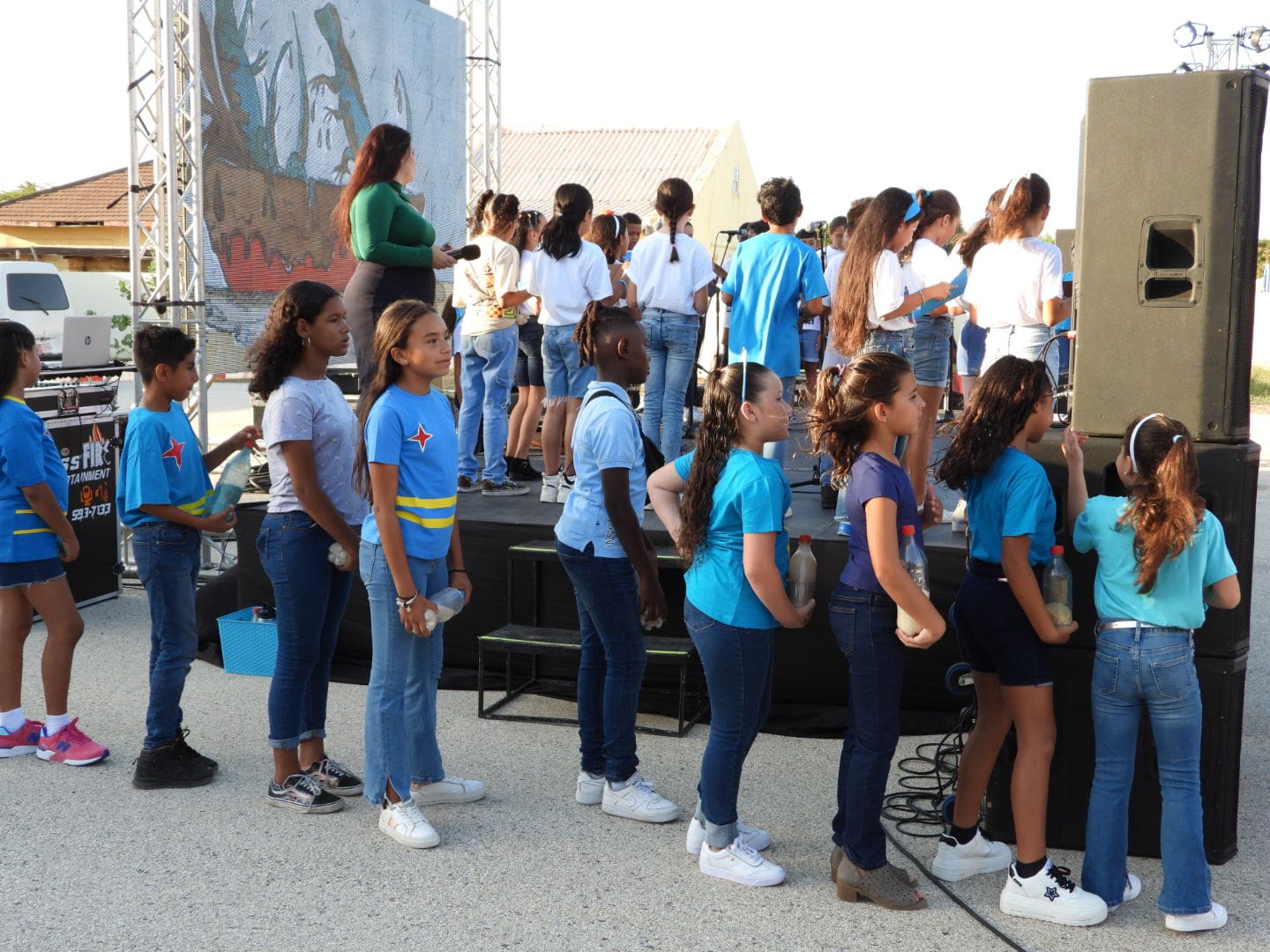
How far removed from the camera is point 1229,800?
353 cm

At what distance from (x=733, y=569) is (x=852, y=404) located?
1.81 ft

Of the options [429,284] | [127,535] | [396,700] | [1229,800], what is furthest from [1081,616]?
[127,535]

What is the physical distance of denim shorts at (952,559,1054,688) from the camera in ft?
Result: 10.6

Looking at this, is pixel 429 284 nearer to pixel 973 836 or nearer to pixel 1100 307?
pixel 1100 307

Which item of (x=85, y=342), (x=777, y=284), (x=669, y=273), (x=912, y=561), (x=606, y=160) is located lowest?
(x=912, y=561)

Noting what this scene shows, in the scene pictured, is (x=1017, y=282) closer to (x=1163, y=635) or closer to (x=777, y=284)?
(x=777, y=284)

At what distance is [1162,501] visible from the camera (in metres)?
3.04

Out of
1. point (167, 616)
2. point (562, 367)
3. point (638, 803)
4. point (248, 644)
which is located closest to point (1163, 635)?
point (638, 803)

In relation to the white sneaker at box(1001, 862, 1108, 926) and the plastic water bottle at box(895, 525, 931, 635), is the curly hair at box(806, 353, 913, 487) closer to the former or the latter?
the plastic water bottle at box(895, 525, 931, 635)

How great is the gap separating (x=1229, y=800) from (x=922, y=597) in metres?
1.30

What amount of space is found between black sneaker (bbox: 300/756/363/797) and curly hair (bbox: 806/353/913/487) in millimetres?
2000

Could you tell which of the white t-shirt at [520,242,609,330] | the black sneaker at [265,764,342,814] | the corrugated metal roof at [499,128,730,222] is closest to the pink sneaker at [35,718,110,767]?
the black sneaker at [265,764,342,814]

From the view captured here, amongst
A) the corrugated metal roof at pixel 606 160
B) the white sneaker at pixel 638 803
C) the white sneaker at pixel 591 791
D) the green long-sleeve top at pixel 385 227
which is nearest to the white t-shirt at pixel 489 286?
the green long-sleeve top at pixel 385 227

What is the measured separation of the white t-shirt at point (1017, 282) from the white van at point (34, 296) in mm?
13738
